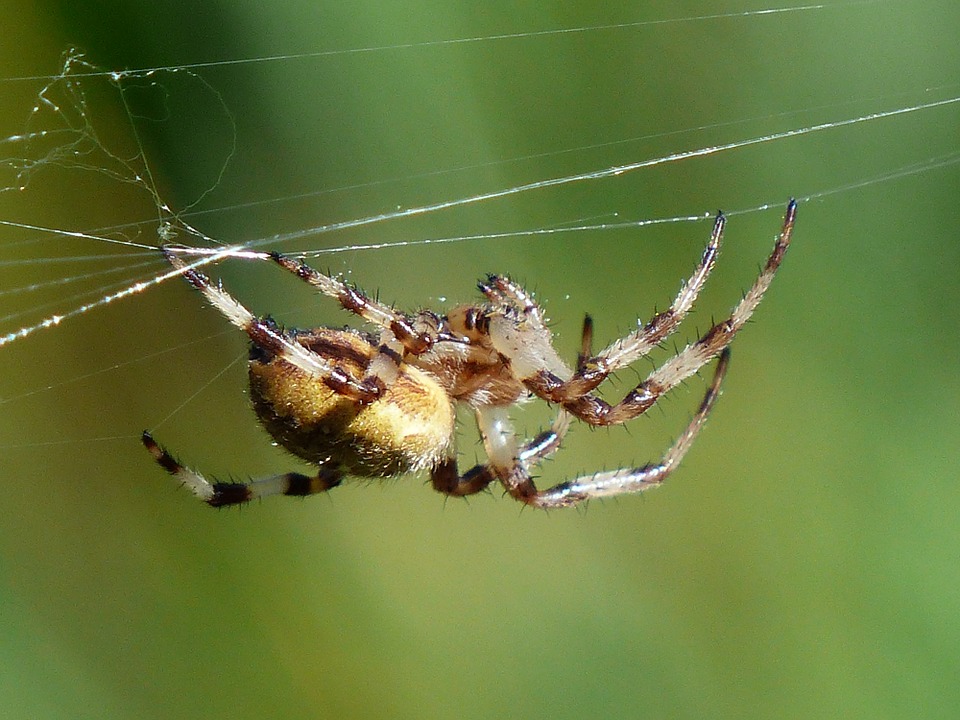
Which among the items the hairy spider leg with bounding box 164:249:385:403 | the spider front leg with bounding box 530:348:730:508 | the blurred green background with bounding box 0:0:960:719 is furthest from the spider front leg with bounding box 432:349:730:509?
the blurred green background with bounding box 0:0:960:719

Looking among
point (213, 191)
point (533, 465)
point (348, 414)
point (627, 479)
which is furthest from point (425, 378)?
point (213, 191)

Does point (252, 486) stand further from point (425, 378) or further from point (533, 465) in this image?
point (533, 465)

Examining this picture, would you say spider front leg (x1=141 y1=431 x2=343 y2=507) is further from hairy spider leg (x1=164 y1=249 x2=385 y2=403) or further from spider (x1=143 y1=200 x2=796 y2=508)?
hairy spider leg (x1=164 y1=249 x2=385 y2=403)

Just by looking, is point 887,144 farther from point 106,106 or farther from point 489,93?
point 106,106

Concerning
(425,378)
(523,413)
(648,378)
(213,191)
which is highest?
(213,191)

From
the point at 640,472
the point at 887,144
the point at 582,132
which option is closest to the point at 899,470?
the point at 887,144

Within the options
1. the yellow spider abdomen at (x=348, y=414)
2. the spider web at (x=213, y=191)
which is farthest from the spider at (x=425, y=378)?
the spider web at (x=213, y=191)
